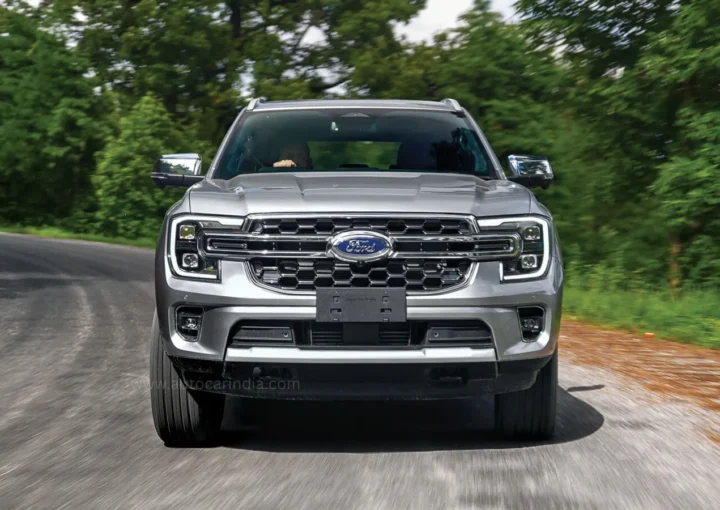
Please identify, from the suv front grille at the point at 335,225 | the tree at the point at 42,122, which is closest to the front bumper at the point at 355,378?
the suv front grille at the point at 335,225

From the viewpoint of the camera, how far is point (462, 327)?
202 inches

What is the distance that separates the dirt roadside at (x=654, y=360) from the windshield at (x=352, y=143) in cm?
210

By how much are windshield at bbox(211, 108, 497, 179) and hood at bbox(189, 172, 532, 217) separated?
0.78 metres

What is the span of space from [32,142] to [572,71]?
112ft

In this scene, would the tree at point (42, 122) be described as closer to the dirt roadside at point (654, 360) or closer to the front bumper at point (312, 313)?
the dirt roadside at point (654, 360)

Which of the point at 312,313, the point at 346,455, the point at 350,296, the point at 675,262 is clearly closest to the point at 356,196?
the point at 350,296

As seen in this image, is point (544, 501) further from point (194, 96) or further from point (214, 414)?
point (194, 96)

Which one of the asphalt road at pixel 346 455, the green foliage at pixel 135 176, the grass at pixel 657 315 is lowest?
the green foliage at pixel 135 176

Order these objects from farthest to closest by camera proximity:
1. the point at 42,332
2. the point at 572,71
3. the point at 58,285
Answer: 1. the point at 572,71
2. the point at 58,285
3. the point at 42,332

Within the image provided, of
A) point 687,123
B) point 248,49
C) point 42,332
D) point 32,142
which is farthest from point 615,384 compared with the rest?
point 32,142

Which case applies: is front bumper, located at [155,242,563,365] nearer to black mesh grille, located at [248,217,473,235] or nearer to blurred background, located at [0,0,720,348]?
black mesh grille, located at [248,217,473,235]

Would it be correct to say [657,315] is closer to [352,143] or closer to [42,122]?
[352,143]

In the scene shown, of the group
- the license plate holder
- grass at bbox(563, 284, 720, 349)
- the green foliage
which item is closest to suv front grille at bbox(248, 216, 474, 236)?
the license plate holder

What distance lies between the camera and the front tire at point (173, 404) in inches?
215
